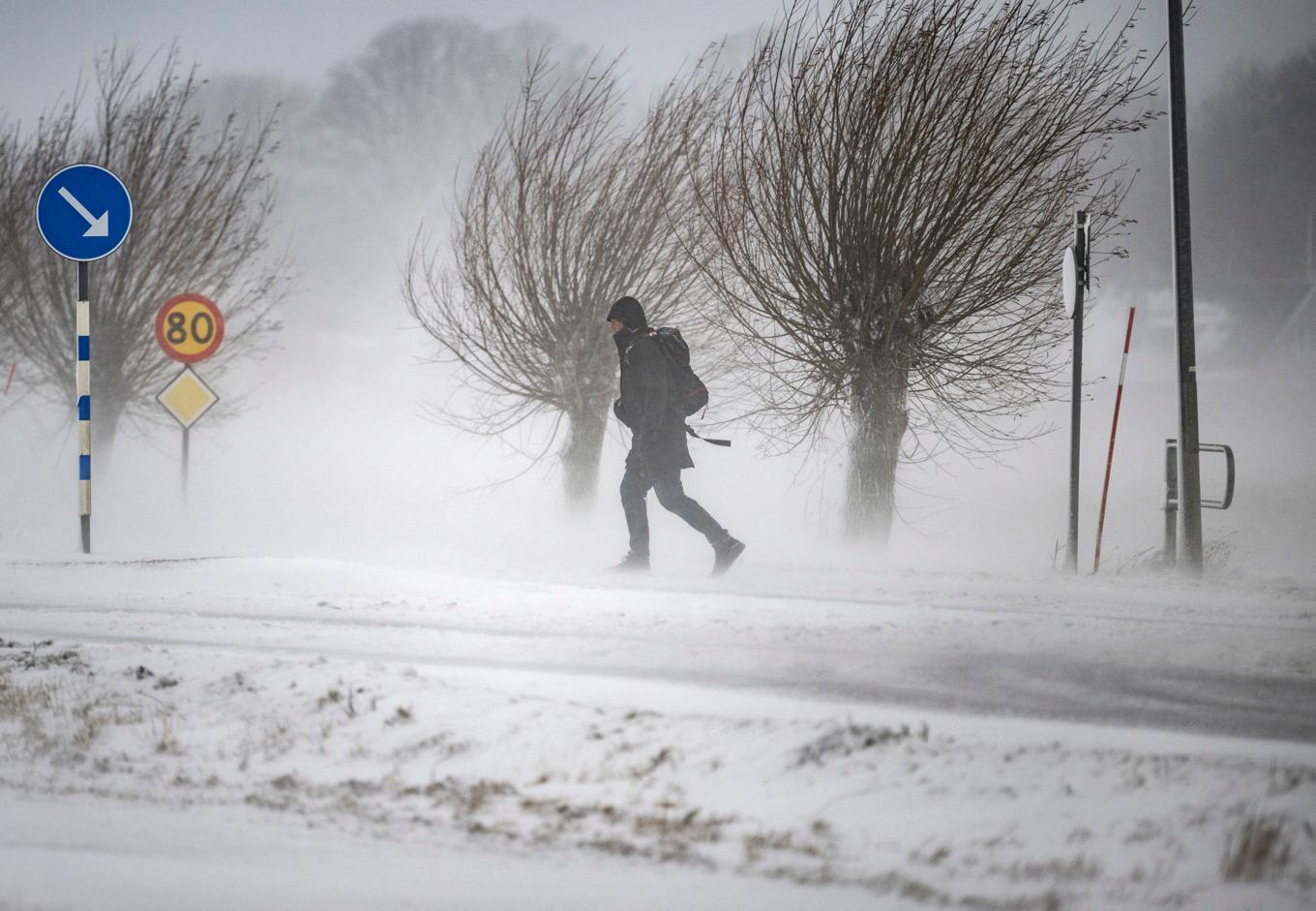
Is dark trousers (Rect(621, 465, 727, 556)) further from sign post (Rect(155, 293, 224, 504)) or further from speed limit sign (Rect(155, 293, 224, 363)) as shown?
speed limit sign (Rect(155, 293, 224, 363))

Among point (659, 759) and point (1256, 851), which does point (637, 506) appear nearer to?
point (659, 759)

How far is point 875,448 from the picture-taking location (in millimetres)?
11781

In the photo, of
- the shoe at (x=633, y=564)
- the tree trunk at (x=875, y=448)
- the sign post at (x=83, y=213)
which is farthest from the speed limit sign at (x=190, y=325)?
the tree trunk at (x=875, y=448)

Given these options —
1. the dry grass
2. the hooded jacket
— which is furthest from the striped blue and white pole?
the dry grass

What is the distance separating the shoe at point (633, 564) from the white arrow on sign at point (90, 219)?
5.44 metres

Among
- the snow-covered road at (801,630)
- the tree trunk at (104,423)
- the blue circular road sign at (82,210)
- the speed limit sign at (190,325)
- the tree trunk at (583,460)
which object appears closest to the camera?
the snow-covered road at (801,630)

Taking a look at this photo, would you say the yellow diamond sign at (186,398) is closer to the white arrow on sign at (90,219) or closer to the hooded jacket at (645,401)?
the white arrow on sign at (90,219)

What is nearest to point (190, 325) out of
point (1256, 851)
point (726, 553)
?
point (726, 553)

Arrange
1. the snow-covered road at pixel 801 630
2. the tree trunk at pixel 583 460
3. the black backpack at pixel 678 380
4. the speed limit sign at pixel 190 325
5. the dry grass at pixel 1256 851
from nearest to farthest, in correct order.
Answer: the dry grass at pixel 1256 851, the snow-covered road at pixel 801 630, the black backpack at pixel 678 380, the speed limit sign at pixel 190 325, the tree trunk at pixel 583 460

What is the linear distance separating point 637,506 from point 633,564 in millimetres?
492

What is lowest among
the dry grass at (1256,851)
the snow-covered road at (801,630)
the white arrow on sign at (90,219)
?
the dry grass at (1256,851)

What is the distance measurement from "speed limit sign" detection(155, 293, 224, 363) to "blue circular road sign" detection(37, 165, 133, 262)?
2.19 metres

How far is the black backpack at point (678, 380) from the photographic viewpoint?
888 centimetres

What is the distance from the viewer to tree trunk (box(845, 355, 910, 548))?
37.7 ft
